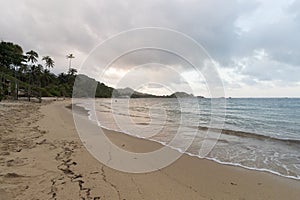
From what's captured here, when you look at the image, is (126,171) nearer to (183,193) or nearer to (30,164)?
(183,193)

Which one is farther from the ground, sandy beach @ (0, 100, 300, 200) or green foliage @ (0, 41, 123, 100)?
green foliage @ (0, 41, 123, 100)

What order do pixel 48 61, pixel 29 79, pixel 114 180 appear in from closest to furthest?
1. pixel 114 180
2. pixel 29 79
3. pixel 48 61

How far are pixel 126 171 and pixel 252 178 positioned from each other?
3.12 metres

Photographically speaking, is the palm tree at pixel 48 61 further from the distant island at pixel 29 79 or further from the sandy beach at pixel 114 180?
the sandy beach at pixel 114 180

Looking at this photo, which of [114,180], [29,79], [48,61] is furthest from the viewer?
[48,61]

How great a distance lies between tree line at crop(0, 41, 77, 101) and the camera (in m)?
40.2

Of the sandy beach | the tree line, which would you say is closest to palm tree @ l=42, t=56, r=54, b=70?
the tree line

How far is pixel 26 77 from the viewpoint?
66250mm

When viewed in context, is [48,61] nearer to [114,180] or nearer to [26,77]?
[26,77]

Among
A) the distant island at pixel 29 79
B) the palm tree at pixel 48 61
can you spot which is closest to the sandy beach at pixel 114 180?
the distant island at pixel 29 79

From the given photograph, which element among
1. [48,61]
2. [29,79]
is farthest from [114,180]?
[48,61]

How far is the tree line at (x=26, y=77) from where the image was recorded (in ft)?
132

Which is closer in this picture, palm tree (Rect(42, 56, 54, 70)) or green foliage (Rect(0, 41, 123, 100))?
green foliage (Rect(0, 41, 123, 100))

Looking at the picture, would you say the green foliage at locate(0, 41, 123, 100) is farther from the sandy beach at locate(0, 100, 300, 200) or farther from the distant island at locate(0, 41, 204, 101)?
the sandy beach at locate(0, 100, 300, 200)
